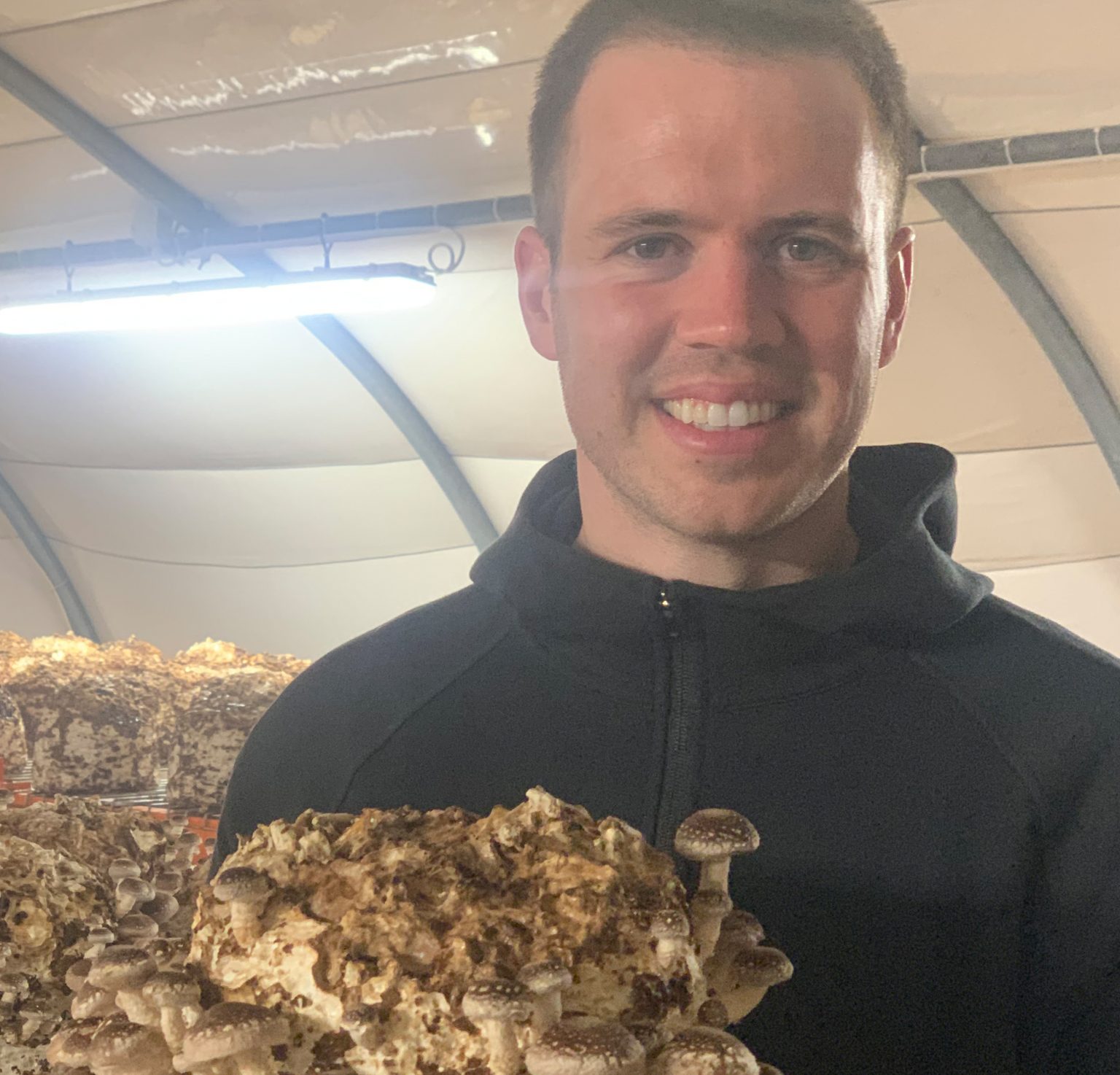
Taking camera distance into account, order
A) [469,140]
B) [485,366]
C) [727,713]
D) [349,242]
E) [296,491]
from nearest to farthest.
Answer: [727,713]
[469,140]
[349,242]
[485,366]
[296,491]

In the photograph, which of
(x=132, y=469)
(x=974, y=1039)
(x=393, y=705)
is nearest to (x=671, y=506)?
(x=393, y=705)

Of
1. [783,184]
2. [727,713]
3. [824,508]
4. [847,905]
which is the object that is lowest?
[847,905]

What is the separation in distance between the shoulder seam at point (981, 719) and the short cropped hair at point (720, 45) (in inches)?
14.6

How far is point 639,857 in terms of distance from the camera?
2.08ft

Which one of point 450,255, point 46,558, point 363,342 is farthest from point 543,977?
point 46,558

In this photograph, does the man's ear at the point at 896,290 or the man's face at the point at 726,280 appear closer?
the man's face at the point at 726,280

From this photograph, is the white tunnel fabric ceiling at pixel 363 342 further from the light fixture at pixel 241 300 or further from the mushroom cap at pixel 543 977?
the mushroom cap at pixel 543 977

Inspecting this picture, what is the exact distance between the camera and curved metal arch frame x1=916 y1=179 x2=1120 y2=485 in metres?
3.72

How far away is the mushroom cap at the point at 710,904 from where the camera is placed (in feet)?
2.08

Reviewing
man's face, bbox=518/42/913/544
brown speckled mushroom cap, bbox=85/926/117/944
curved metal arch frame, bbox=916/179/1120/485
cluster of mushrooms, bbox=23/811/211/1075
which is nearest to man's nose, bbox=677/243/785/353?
man's face, bbox=518/42/913/544

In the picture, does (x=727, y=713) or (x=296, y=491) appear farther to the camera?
(x=296, y=491)

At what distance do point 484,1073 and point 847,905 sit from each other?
1.40 feet

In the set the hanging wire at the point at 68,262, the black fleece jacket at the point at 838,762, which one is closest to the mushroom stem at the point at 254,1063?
the black fleece jacket at the point at 838,762

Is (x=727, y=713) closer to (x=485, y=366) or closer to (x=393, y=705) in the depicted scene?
(x=393, y=705)
